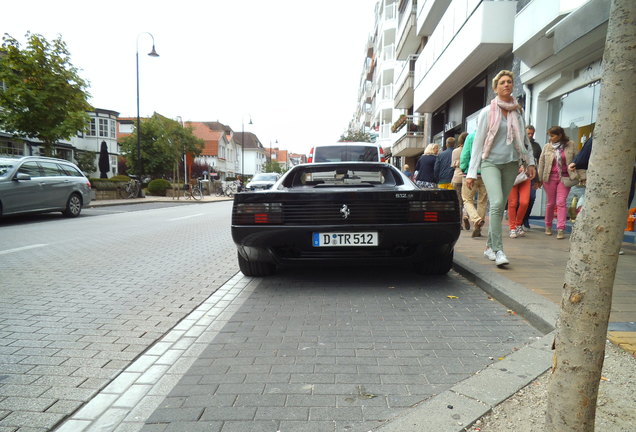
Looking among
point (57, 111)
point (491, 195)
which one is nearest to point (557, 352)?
point (491, 195)

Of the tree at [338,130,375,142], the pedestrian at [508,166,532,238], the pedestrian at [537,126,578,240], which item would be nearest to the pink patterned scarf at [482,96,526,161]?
the pedestrian at [508,166,532,238]

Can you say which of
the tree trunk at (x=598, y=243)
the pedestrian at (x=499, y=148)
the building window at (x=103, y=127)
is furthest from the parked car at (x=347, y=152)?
the building window at (x=103, y=127)

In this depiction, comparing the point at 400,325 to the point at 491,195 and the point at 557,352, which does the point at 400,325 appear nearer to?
the point at 557,352

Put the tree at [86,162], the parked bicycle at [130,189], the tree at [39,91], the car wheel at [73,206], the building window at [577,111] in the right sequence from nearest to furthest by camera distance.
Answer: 1. the building window at [577,111]
2. the car wheel at [73,206]
3. the tree at [39,91]
4. the parked bicycle at [130,189]
5. the tree at [86,162]

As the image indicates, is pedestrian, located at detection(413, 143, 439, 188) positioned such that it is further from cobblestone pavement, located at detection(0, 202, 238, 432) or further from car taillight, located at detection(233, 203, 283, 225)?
car taillight, located at detection(233, 203, 283, 225)

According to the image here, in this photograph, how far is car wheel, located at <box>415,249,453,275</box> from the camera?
4734mm

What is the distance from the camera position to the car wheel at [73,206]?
12979 mm

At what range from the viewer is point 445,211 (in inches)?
167

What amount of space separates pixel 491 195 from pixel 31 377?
457 cm

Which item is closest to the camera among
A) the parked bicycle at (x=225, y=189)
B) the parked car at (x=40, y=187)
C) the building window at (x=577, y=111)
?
the building window at (x=577, y=111)

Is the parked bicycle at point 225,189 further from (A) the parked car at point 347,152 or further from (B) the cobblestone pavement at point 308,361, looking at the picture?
(B) the cobblestone pavement at point 308,361

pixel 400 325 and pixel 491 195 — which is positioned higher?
pixel 491 195

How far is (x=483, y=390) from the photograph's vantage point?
7.03ft

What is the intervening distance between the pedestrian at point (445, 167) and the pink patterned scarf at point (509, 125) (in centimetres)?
390
